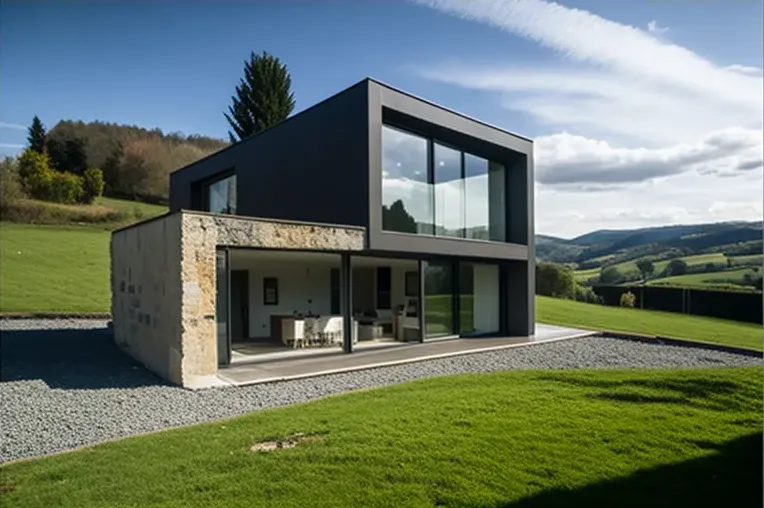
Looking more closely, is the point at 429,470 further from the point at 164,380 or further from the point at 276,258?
the point at 276,258

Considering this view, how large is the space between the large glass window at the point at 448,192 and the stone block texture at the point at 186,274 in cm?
290

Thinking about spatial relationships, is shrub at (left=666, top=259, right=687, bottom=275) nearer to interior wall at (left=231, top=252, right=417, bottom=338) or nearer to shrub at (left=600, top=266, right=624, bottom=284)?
shrub at (left=600, top=266, right=624, bottom=284)

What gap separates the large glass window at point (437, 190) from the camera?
12.1 m

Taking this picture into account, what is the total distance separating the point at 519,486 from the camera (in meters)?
4.10

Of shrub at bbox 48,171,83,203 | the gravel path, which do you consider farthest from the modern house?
shrub at bbox 48,171,83,203

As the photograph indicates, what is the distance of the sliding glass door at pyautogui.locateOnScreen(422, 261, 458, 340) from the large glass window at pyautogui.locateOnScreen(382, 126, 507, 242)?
4.14ft

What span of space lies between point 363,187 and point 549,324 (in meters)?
11.2

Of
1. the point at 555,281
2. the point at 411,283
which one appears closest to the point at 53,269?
the point at 411,283

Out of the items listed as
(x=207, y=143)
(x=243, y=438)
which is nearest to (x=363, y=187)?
(x=243, y=438)

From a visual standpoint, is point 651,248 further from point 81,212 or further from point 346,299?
point 81,212

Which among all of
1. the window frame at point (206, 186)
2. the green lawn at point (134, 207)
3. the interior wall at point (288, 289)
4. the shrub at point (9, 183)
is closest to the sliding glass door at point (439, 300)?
the interior wall at point (288, 289)

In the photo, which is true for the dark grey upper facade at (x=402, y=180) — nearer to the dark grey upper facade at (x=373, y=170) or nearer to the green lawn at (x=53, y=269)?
the dark grey upper facade at (x=373, y=170)

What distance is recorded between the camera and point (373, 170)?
11359 millimetres

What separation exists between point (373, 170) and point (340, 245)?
6.22 ft
